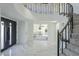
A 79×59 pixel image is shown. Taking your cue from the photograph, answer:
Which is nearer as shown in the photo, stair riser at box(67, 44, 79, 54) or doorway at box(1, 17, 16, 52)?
stair riser at box(67, 44, 79, 54)

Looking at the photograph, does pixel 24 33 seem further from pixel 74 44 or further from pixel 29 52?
pixel 74 44

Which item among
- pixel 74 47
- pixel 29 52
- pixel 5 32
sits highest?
pixel 5 32

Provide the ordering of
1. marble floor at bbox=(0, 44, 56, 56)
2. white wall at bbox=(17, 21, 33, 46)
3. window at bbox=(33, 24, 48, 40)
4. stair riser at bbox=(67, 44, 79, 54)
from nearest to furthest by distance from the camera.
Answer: stair riser at bbox=(67, 44, 79, 54) < marble floor at bbox=(0, 44, 56, 56) < window at bbox=(33, 24, 48, 40) < white wall at bbox=(17, 21, 33, 46)

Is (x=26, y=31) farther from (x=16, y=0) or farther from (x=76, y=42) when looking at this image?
(x=16, y=0)

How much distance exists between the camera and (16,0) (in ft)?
9.39

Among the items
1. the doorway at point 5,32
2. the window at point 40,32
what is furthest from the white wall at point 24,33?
the window at point 40,32

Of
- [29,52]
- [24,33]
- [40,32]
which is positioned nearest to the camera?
[29,52]

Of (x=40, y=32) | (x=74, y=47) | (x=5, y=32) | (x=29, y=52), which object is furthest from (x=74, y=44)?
(x=5, y=32)

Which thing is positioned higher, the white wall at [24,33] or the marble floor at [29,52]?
the white wall at [24,33]

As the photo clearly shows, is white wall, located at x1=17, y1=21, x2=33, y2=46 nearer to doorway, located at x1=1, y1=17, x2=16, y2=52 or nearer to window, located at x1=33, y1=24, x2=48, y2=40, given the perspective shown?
doorway, located at x1=1, y1=17, x2=16, y2=52

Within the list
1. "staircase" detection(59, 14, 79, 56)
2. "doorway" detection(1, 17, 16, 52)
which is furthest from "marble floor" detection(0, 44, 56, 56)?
"doorway" detection(1, 17, 16, 52)

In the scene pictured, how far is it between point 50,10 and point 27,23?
4034 millimetres

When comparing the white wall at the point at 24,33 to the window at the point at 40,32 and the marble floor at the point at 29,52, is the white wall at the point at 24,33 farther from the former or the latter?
the marble floor at the point at 29,52

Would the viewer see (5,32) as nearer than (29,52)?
No
